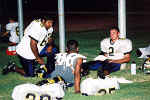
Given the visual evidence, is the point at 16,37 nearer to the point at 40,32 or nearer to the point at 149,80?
the point at 40,32

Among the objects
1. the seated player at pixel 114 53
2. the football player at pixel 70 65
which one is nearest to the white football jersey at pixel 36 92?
the football player at pixel 70 65

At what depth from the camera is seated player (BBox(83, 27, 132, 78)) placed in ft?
26.1

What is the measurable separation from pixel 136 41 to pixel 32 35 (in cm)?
696

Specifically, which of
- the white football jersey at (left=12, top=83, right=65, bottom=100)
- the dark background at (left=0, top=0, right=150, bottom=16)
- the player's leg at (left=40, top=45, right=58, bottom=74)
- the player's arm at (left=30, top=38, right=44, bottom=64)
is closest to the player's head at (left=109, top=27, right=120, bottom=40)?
the player's leg at (left=40, top=45, right=58, bottom=74)

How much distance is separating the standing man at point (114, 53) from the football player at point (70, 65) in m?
1.09

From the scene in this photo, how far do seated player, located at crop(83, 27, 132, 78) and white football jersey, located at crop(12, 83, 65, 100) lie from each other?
1939 millimetres

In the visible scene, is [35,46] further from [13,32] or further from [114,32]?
[13,32]

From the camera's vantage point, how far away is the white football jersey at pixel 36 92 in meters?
5.88

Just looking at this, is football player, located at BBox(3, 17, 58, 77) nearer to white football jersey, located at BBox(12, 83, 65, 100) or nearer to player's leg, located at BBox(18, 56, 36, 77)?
player's leg, located at BBox(18, 56, 36, 77)

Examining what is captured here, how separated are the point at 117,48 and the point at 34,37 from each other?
1830mm

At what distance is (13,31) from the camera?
42.5 feet

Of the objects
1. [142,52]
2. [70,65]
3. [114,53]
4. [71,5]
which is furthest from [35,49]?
[71,5]

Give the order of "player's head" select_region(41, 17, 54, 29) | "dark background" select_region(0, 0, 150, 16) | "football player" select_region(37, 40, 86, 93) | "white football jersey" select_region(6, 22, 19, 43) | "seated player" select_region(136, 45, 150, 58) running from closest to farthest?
"football player" select_region(37, 40, 86, 93) → "player's head" select_region(41, 17, 54, 29) → "seated player" select_region(136, 45, 150, 58) → "white football jersey" select_region(6, 22, 19, 43) → "dark background" select_region(0, 0, 150, 16)

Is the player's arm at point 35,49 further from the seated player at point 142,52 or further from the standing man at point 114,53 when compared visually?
the seated player at point 142,52
